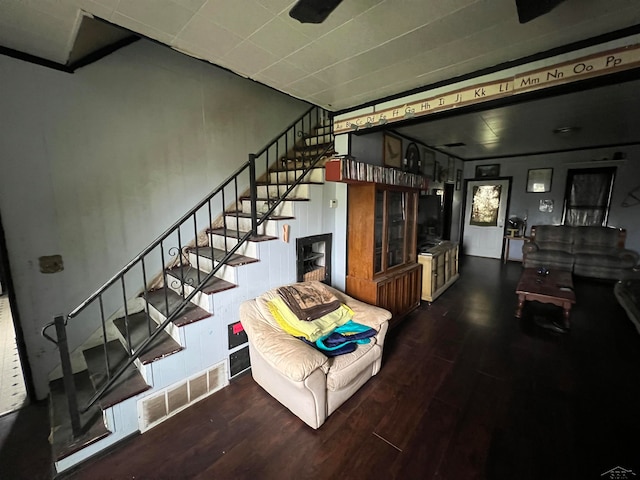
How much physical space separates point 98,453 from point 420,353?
2.64 m

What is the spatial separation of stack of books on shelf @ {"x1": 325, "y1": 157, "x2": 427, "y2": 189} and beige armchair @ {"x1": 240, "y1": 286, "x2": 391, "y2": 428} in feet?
3.92

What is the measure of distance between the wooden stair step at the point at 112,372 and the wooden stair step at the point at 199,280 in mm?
732

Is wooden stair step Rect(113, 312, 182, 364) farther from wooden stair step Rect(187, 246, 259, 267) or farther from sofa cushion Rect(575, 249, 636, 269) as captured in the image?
sofa cushion Rect(575, 249, 636, 269)

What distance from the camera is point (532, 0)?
3.25 feet

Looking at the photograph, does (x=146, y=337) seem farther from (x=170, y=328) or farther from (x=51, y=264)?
(x=51, y=264)

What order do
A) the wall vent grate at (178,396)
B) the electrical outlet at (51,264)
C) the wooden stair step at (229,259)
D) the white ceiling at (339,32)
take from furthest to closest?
the wooden stair step at (229,259)
the electrical outlet at (51,264)
the wall vent grate at (178,396)
the white ceiling at (339,32)

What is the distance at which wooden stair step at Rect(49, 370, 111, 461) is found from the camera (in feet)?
5.07

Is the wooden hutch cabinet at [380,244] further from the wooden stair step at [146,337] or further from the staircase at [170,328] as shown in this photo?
the wooden stair step at [146,337]

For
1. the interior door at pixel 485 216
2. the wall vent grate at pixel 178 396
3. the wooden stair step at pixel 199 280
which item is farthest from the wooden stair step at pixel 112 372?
the interior door at pixel 485 216

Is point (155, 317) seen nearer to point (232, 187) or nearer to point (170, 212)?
point (170, 212)

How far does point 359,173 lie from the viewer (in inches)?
96.6

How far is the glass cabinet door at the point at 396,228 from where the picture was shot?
3.19m

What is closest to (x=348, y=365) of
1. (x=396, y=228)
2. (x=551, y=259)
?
(x=396, y=228)

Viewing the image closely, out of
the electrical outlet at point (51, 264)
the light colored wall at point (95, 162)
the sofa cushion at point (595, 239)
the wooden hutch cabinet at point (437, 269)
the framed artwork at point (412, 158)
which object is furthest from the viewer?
the sofa cushion at point (595, 239)
